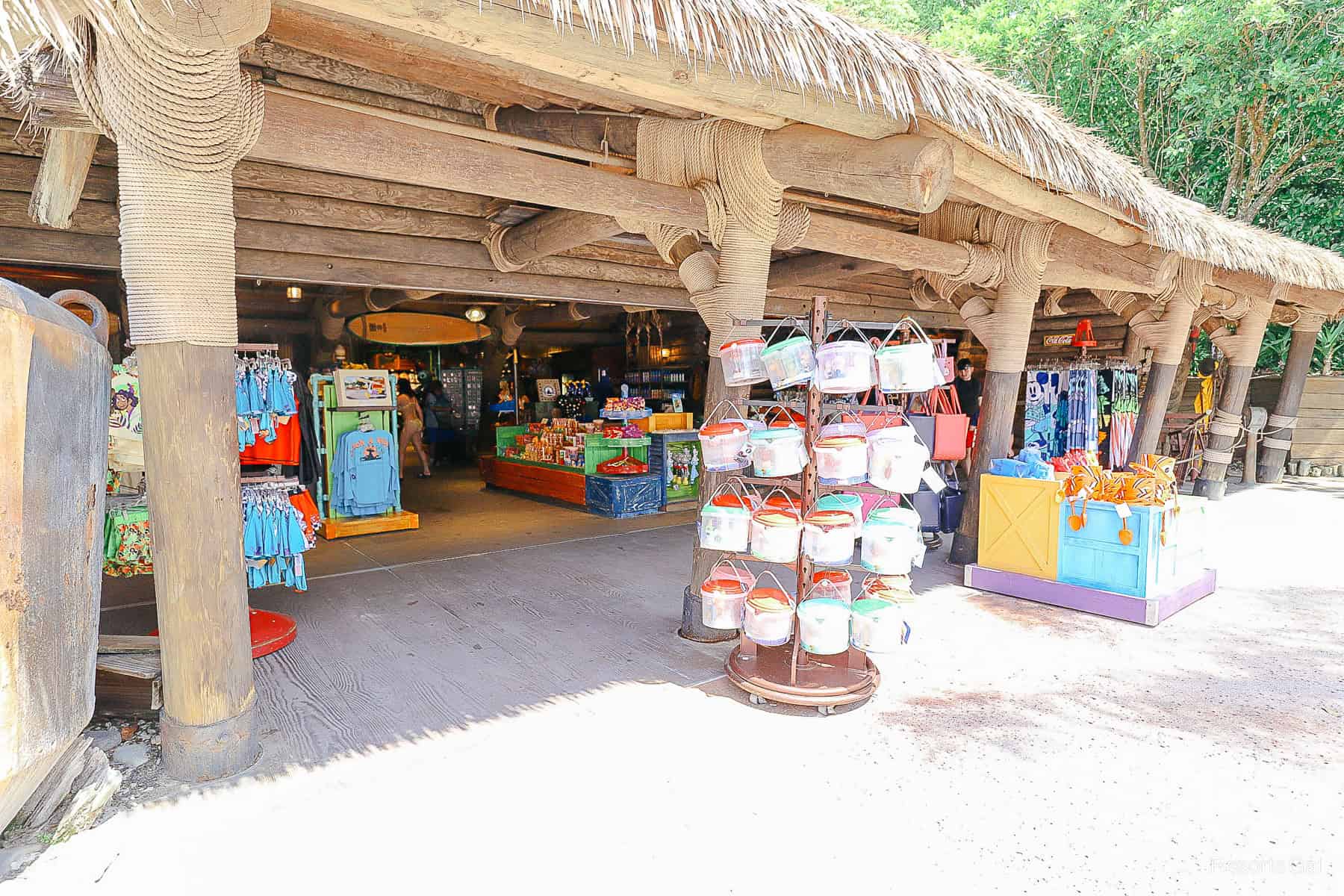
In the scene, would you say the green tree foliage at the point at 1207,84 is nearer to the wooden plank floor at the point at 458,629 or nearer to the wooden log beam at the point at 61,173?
the wooden plank floor at the point at 458,629

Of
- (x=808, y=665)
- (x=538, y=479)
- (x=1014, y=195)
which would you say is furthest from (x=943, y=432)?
(x=538, y=479)

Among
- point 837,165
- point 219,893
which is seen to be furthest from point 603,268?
point 219,893

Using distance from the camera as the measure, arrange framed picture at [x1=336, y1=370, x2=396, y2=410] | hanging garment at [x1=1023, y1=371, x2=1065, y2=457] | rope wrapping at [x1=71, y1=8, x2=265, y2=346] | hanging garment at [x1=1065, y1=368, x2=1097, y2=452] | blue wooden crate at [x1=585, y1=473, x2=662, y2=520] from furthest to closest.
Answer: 1. hanging garment at [x1=1023, y1=371, x2=1065, y2=457]
2. hanging garment at [x1=1065, y1=368, x2=1097, y2=452]
3. blue wooden crate at [x1=585, y1=473, x2=662, y2=520]
4. framed picture at [x1=336, y1=370, x2=396, y2=410]
5. rope wrapping at [x1=71, y1=8, x2=265, y2=346]

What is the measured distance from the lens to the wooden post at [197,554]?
2.71m

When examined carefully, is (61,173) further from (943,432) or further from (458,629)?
(943,432)

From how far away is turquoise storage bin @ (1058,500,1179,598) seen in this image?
15.8 ft

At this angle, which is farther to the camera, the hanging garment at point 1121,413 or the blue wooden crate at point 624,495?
the hanging garment at point 1121,413

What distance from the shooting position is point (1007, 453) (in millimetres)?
6199

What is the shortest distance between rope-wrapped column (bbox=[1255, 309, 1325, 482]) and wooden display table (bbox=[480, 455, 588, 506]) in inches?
410

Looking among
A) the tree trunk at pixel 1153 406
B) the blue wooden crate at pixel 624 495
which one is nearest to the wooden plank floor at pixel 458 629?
the blue wooden crate at pixel 624 495

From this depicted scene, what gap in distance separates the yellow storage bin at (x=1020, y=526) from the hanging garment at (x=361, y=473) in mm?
5796

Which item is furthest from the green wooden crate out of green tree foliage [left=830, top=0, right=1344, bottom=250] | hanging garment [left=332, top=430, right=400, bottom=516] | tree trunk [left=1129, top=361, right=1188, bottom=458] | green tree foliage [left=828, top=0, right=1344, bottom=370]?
green tree foliage [left=830, top=0, right=1344, bottom=250]

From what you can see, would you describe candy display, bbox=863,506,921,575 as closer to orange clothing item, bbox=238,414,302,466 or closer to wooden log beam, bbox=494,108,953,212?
wooden log beam, bbox=494,108,953,212

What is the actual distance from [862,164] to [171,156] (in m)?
3.04
